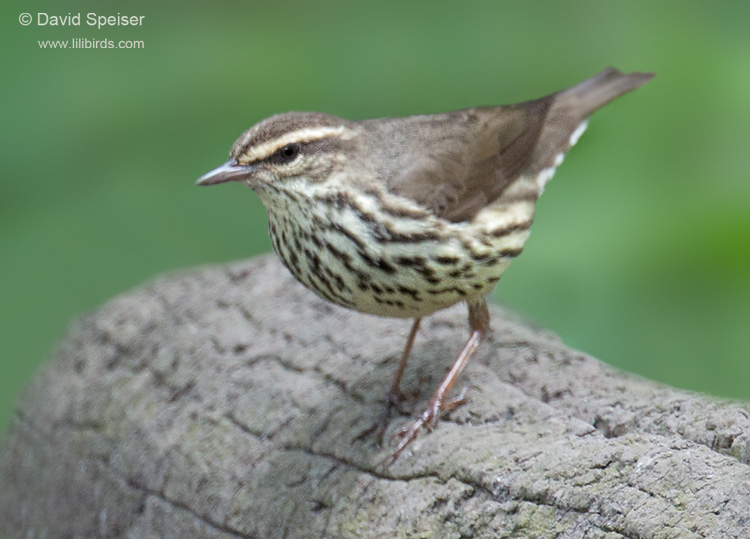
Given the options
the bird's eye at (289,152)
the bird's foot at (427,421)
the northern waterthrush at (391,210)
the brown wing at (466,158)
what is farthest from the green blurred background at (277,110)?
the bird's eye at (289,152)

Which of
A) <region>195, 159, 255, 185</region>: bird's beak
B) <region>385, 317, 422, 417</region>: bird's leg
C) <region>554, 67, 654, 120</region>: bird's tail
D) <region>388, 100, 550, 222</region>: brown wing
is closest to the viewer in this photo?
<region>195, 159, 255, 185</region>: bird's beak

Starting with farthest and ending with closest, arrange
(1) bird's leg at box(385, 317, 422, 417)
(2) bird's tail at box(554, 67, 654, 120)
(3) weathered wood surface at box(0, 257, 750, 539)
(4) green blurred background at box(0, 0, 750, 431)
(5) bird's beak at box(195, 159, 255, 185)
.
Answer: (4) green blurred background at box(0, 0, 750, 431) → (2) bird's tail at box(554, 67, 654, 120) → (1) bird's leg at box(385, 317, 422, 417) → (5) bird's beak at box(195, 159, 255, 185) → (3) weathered wood surface at box(0, 257, 750, 539)

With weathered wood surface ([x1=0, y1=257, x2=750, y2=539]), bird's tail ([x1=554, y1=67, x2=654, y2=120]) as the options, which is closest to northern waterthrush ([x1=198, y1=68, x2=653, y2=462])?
weathered wood surface ([x1=0, y1=257, x2=750, y2=539])

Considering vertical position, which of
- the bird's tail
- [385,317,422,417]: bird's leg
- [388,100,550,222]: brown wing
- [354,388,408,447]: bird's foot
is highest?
the bird's tail

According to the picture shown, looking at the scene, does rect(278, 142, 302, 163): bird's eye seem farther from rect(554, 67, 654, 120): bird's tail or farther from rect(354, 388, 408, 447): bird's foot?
rect(554, 67, 654, 120): bird's tail

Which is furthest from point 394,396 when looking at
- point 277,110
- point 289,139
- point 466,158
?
point 277,110

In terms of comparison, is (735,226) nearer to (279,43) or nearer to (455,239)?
(455,239)

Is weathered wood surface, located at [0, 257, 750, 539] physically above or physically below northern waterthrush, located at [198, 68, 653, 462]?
below

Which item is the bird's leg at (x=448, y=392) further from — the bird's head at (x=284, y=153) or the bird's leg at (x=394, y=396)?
the bird's head at (x=284, y=153)
